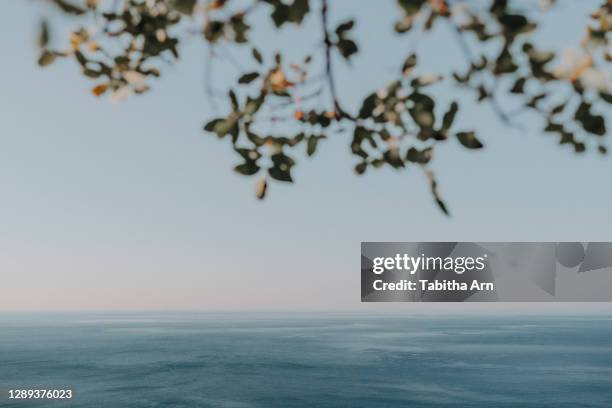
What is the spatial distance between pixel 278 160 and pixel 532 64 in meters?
1.96

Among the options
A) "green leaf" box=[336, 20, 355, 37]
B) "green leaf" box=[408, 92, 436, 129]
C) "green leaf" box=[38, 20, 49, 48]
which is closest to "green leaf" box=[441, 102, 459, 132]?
"green leaf" box=[408, 92, 436, 129]

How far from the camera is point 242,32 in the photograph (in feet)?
17.1

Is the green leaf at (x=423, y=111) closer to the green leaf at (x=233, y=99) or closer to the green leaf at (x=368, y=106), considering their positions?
the green leaf at (x=368, y=106)

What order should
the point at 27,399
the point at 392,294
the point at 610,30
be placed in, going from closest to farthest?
the point at 610,30
the point at 392,294
the point at 27,399

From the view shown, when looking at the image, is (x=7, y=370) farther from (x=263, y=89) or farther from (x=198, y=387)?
(x=263, y=89)

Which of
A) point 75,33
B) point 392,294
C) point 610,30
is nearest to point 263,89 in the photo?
point 75,33

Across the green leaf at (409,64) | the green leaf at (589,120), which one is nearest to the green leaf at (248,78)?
the green leaf at (409,64)

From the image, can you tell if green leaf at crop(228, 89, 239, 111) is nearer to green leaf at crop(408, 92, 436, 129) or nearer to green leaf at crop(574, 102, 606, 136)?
green leaf at crop(408, 92, 436, 129)

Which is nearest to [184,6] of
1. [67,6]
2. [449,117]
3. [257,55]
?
[67,6]

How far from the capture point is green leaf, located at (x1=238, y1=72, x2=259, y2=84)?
5.15 m

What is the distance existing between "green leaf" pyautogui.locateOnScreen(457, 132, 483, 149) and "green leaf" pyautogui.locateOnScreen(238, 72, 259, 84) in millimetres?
1538

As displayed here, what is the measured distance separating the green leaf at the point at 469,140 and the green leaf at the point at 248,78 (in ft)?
5.05

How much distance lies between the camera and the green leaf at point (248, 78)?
5.15 m

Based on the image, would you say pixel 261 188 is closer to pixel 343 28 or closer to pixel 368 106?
pixel 368 106
